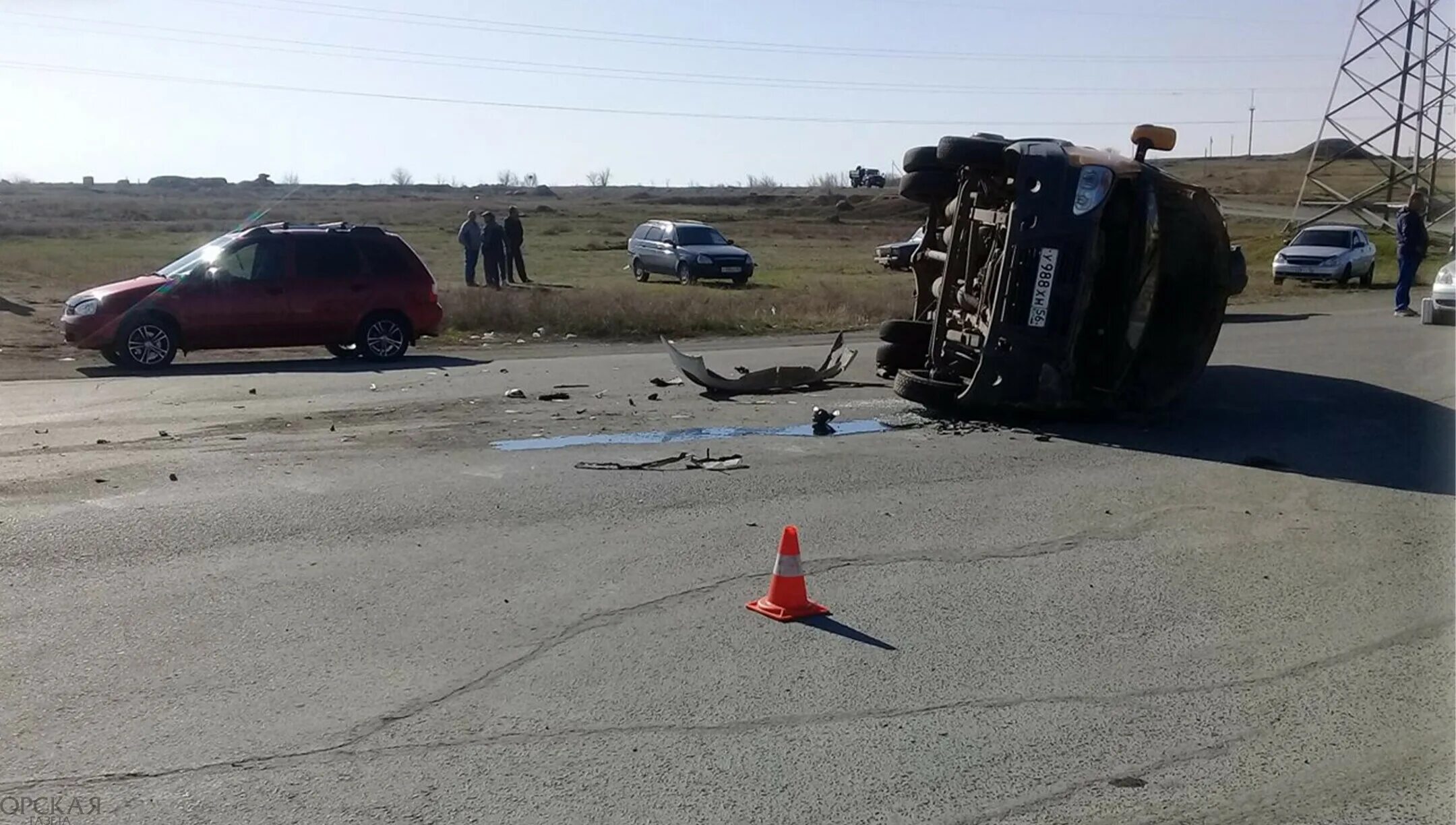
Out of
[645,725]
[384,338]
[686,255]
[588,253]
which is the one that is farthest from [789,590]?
[588,253]

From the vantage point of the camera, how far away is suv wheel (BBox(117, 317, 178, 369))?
1641 cm

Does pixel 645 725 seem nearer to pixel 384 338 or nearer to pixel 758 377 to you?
pixel 758 377

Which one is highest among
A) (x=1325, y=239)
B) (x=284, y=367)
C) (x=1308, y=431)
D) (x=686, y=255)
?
(x=1325, y=239)

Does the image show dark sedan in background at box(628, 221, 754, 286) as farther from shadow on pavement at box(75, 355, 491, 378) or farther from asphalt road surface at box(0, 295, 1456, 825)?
asphalt road surface at box(0, 295, 1456, 825)

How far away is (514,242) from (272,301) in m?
14.2

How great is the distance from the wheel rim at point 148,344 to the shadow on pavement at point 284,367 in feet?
0.62

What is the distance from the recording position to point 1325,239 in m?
33.5

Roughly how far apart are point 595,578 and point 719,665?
1468 millimetres

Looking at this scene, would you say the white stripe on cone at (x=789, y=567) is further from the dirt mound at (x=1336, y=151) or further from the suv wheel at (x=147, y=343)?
the dirt mound at (x=1336, y=151)

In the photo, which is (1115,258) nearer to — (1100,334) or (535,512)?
(1100,334)

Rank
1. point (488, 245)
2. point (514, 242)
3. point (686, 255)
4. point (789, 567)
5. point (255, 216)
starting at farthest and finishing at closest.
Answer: point (255, 216) < point (686, 255) < point (514, 242) < point (488, 245) < point (789, 567)

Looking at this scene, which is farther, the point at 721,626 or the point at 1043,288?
the point at 1043,288

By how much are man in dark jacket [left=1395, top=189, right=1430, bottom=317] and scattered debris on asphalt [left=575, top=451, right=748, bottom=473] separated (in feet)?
52.7

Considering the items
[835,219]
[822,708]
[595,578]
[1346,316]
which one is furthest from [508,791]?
[835,219]
